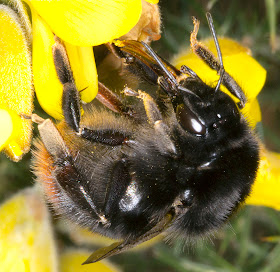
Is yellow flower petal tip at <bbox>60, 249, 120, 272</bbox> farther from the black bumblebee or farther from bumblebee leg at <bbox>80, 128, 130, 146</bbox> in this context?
bumblebee leg at <bbox>80, 128, 130, 146</bbox>

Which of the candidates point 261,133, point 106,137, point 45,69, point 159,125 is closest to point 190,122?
point 159,125

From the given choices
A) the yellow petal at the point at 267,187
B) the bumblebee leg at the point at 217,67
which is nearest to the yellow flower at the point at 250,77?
the yellow petal at the point at 267,187

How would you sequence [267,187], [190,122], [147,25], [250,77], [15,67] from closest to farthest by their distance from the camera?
1. [190,122]
2. [15,67]
3. [147,25]
4. [250,77]
5. [267,187]

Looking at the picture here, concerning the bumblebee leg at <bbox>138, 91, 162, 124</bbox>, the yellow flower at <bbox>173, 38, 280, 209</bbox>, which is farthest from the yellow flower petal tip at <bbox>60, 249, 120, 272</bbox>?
the bumblebee leg at <bbox>138, 91, 162, 124</bbox>

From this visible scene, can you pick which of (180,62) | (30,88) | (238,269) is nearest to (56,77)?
(30,88)

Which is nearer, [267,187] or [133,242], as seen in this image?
[133,242]

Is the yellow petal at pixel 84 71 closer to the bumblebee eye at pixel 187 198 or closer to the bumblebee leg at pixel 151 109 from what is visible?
the bumblebee leg at pixel 151 109

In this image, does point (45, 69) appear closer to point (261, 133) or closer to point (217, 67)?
point (217, 67)
